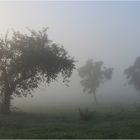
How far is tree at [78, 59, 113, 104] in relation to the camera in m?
104

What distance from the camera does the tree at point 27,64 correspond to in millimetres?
48406

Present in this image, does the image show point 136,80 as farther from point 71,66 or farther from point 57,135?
point 57,135

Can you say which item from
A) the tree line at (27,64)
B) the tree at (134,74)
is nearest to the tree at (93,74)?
the tree at (134,74)

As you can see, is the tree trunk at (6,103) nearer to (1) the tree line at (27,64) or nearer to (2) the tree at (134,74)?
(1) the tree line at (27,64)

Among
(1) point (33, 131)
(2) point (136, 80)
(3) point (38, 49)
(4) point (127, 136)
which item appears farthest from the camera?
(2) point (136, 80)

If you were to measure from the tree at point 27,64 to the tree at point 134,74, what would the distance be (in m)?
53.1

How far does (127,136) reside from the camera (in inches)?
850

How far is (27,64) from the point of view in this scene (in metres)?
48.3

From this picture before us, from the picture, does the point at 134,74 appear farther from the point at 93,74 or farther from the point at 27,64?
the point at 27,64

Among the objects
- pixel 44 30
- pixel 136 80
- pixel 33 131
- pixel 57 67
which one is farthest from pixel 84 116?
pixel 136 80

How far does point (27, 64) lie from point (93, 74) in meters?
58.3

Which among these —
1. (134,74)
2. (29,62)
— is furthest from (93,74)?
(29,62)

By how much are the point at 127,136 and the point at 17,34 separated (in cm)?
3291

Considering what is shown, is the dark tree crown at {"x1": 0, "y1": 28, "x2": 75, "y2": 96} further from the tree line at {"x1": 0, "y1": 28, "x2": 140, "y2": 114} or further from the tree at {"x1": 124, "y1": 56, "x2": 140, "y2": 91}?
the tree at {"x1": 124, "y1": 56, "x2": 140, "y2": 91}
